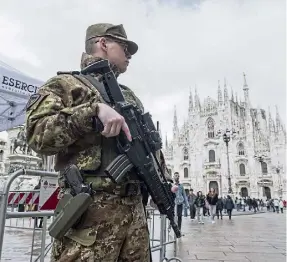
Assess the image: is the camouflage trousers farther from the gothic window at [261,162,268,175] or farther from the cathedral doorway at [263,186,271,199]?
the gothic window at [261,162,268,175]

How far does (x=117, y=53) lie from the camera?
1849 millimetres

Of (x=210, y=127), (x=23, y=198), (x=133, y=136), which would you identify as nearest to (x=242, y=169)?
(x=210, y=127)

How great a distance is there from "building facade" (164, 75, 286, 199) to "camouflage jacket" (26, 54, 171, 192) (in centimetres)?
4632

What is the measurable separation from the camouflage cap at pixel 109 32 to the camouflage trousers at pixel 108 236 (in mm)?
958

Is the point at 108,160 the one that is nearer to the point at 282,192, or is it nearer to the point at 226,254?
the point at 226,254

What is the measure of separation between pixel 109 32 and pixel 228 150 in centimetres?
5011

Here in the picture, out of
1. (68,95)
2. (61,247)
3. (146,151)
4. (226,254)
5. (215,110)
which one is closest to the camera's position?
(61,247)

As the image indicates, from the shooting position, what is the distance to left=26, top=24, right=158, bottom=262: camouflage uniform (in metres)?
1.40

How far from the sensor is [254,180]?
48.2 m

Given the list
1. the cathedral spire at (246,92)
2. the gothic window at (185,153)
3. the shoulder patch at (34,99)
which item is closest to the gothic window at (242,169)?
the gothic window at (185,153)

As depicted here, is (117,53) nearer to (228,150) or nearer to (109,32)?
(109,32)

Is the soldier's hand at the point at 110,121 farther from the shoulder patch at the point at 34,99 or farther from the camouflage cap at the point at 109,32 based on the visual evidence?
the camouflage cap at the point at 109,32

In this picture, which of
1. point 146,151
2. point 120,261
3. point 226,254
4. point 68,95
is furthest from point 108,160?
point 226,254

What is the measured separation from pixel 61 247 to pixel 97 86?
2.80 feet
